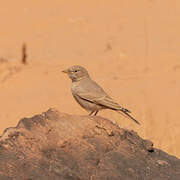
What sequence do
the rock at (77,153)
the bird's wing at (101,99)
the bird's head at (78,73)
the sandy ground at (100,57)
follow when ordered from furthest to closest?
the sandy ground at (100,57) → the bird's head at (78,73) → the bird's wing at (101,99) → the rock at (77,153)

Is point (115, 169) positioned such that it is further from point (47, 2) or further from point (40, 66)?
point (47, 2)

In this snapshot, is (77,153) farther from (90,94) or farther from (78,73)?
(78,73)

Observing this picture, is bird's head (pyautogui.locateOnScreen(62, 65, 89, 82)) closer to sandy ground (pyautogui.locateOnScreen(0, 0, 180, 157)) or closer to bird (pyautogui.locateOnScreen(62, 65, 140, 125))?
bird (pyautogui.locateOnScreen(62, 65, 140, 125))

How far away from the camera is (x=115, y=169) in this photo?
14.8 feet

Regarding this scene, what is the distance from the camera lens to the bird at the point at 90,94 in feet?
19.2

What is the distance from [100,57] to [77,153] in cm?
931

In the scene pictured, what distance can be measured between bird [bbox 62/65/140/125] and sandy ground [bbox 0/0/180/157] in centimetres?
213

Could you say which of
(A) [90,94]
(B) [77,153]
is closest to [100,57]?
(A) [90,94]

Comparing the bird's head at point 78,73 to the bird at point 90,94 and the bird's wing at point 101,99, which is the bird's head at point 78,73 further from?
the bird's wing at point 101,99

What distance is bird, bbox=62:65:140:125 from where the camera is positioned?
19.2ft

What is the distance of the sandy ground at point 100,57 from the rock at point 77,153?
2890 millimetres

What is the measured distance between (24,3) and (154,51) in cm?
810

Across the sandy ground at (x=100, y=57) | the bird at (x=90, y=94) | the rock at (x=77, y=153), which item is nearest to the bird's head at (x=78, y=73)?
the bird at (x=90, y=94)

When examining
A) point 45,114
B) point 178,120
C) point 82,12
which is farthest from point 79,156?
point 82,12
